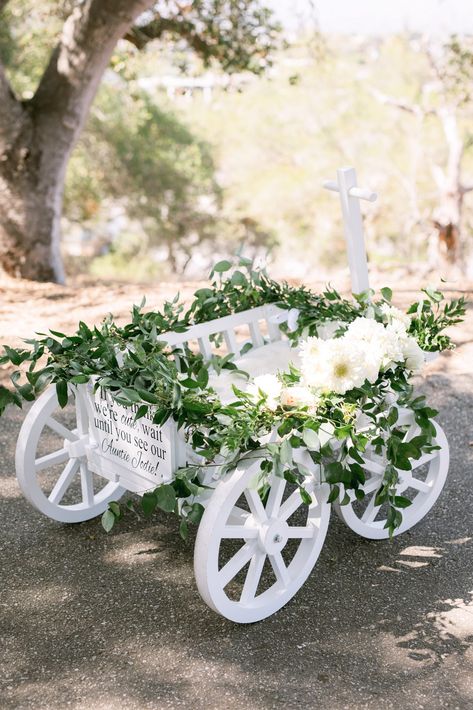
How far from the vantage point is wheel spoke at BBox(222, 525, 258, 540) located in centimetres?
231

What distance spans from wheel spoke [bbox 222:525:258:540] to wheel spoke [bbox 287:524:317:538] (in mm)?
118

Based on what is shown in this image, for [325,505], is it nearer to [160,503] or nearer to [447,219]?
[160,503]

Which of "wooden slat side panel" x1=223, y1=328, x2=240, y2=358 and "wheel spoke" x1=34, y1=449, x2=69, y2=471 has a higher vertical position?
"wooden slat side panel" x1=223, y1=328, x2=240, y2=358

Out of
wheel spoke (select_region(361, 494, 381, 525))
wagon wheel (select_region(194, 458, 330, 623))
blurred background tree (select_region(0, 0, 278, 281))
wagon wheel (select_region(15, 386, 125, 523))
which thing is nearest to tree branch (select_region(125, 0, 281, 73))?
blurred background tree (select_region(0, 0, 278, 281))

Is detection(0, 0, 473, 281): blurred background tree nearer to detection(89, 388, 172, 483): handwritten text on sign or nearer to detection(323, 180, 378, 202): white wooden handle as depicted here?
detection(323, 180, 378, 202): white wooden handle

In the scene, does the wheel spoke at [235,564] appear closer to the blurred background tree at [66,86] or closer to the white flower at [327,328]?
the white flower at [327,328]

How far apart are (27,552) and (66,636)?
0.56 meters

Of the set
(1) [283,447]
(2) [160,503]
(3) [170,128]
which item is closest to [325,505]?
Answer: (1) [283,447]

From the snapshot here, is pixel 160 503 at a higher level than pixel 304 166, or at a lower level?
lower

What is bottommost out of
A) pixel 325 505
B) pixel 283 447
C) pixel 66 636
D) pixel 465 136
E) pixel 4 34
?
pixel 66 636

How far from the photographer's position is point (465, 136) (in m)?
16.4

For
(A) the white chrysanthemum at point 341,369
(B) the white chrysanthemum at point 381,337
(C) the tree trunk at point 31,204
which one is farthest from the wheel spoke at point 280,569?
(C) the tree trunk at point 31,204

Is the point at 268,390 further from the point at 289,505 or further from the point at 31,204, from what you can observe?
the point at 31,204

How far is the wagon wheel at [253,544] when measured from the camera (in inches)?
88.3
